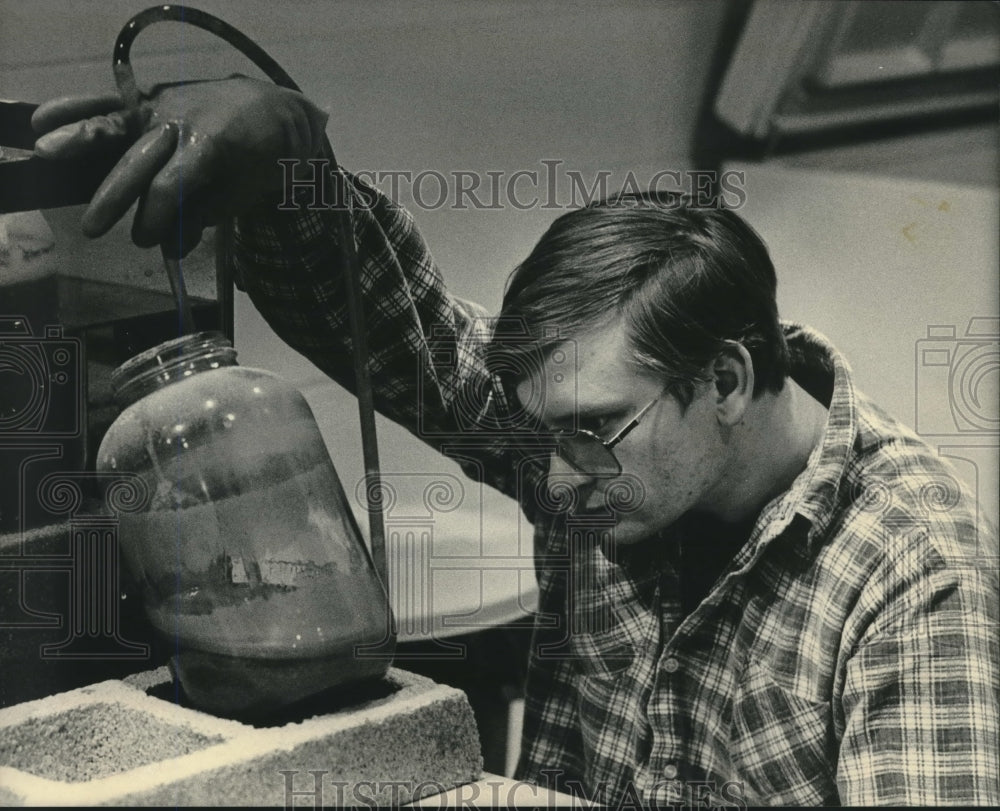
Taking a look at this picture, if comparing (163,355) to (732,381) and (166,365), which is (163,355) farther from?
(732,381)

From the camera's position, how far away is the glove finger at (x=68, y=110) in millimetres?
1057

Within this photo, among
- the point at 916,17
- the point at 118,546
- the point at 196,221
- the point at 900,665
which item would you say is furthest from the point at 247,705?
the point at 916,17

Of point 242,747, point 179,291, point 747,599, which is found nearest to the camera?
point 242,747

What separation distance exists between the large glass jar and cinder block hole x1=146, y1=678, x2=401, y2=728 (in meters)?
0.01

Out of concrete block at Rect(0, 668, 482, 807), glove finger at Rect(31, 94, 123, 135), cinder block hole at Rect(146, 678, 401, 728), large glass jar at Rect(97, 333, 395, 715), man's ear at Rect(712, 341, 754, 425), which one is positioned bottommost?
concrete block at Rect(0, 668, 482, 807)

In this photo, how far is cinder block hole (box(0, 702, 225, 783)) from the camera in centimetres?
103

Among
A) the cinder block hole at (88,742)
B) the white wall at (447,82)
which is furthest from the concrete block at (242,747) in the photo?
the white wall at (447,82)

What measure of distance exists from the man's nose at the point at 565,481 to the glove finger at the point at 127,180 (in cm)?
44

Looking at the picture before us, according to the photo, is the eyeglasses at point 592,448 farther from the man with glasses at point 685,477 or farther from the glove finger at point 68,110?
the glove finger at point 68,110

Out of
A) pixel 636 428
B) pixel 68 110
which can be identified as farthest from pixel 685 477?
pixel 68 110

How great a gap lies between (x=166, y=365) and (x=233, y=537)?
5.8 inches

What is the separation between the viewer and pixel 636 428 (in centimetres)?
114

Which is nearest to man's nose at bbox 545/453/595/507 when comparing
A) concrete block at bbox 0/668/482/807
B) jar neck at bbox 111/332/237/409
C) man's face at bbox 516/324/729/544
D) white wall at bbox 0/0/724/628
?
man's face at bbox 516/324/729/544

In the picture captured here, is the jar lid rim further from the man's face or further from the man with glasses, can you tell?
the man's face
